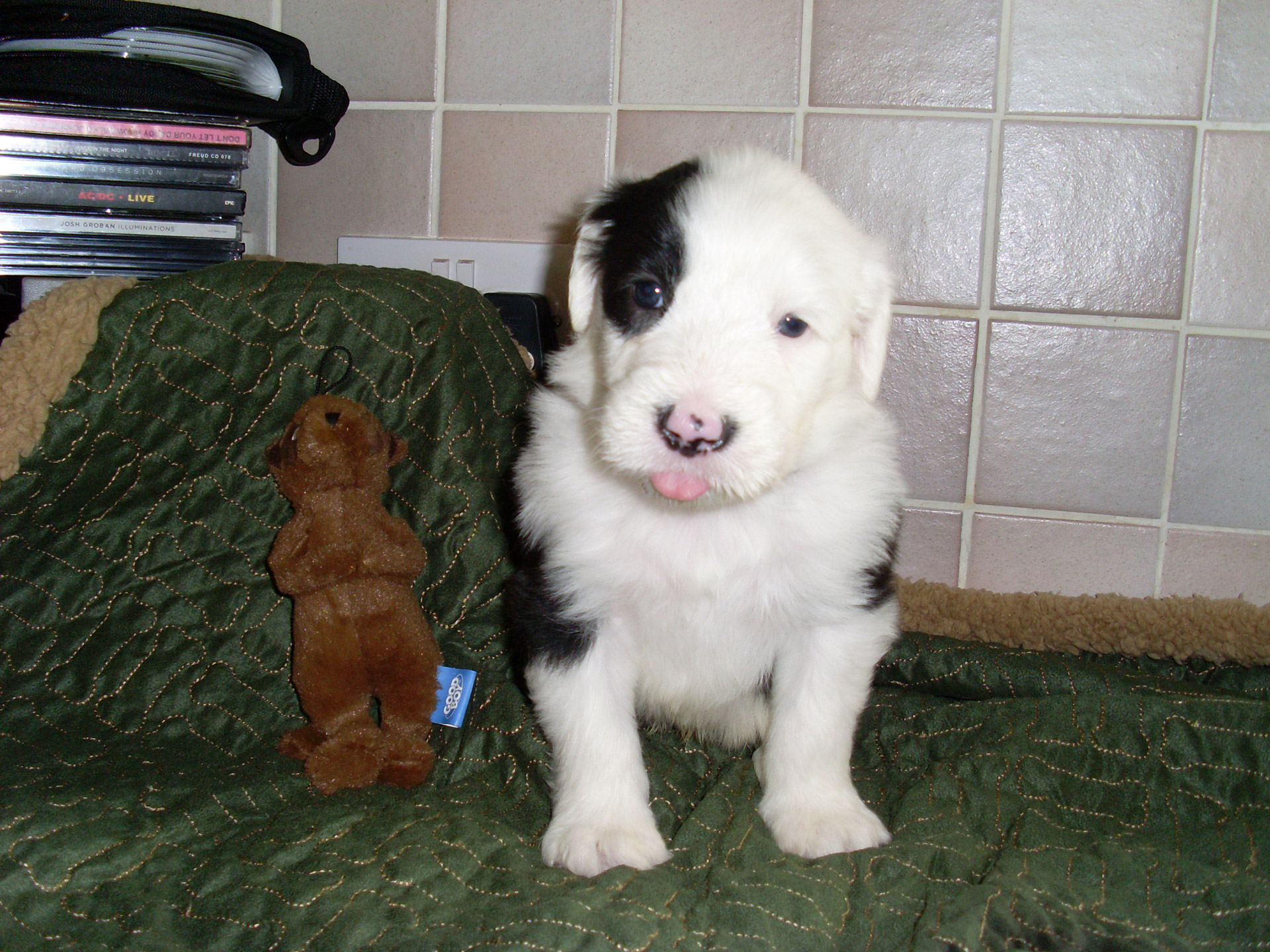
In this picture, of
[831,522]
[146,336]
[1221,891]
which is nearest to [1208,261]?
[831,522]

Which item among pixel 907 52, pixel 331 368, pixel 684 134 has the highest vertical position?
pixel 907 52

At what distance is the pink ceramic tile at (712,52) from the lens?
238 cm

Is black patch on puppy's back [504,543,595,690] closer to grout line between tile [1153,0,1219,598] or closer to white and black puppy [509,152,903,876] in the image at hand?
white and black puppy [509,152,903,876]

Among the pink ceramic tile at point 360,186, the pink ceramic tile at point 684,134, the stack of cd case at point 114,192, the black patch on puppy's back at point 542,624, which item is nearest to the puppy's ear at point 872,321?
the black patch on puppy's back at point 542,624

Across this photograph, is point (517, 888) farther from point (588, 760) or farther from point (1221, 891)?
point (1221, 891)

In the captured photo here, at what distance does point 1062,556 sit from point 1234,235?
0.92 metres

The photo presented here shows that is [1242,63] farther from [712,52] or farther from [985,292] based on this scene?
[712,52]

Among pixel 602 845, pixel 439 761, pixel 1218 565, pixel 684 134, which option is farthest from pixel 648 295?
pixel 1218 565

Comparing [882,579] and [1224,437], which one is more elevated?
[1224,437]

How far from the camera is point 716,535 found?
151cm

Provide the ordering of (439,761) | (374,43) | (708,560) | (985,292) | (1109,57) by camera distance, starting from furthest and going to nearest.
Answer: (374,43) → (985,292) → (1109,57) → (439,761) → (708,560)

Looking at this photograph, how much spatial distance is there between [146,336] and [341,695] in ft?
2.50

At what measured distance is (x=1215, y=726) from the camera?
159 cm

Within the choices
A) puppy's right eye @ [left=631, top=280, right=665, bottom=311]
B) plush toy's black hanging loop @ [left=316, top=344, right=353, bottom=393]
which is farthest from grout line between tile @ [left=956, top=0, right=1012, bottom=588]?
plush toy's black hanging loop @ [left=316, top=344, right=353, bottom=393]
